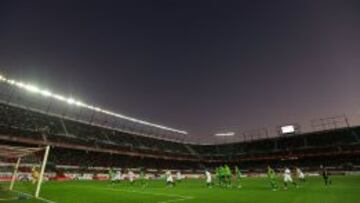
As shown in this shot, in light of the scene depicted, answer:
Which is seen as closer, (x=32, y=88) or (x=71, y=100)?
(x=32, y=88)

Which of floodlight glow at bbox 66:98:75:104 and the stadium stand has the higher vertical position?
floodlight glow at bbox 66:98:75:104

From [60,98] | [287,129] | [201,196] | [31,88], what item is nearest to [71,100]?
[60,98]

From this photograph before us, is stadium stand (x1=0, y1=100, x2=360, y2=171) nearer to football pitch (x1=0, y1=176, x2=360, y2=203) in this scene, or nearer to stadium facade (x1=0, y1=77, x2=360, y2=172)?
stadium facade (x1=0, y1=77, x2=360, y2=172)

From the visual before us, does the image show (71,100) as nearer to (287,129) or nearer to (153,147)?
(153,147)

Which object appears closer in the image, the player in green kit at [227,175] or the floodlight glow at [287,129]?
the player in green kit at [227,175]

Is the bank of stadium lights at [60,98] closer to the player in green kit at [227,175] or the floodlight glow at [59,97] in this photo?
the floodlight glow at [59,97]

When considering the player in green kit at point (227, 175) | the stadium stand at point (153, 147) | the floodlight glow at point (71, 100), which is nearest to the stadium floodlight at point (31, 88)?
the stadium stand at point (153, 147)

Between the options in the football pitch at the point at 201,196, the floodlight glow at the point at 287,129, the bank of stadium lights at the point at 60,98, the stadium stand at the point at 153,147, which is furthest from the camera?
the floodlight glow at the point at 287,129

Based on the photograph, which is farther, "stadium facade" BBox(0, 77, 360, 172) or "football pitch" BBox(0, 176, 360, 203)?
"stadium facade" BBox(0, 77, 360, 172)

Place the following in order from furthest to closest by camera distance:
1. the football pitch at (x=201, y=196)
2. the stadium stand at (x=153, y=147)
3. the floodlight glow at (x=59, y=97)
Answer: the floodlight glow at (x=59, y=97) < the stadium stand at (x=153, y=147) < the football pitch at (x=201, y=196)

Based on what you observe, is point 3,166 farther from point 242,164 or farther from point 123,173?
point 242,164

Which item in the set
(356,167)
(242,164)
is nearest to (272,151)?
(242,164)

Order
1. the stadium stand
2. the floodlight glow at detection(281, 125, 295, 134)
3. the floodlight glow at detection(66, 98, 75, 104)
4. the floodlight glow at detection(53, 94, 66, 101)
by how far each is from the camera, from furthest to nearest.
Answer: the floodlight glow at detection(281, 125, 295, 134), the floodlight glow at detection(66, 98, 75, 104), the floodlight glow at detection(53, 94, 66, 101), the stadium stand

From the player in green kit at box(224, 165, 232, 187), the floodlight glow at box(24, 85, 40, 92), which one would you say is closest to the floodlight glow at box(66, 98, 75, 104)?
the floodlight glow at box(24, 85, 40, 92)
